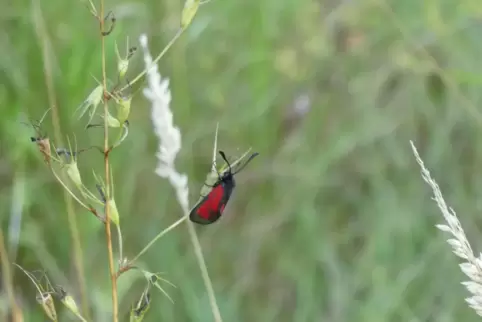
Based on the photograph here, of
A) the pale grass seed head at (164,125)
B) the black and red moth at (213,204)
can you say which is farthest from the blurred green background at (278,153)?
the black and red moth at (213,204)

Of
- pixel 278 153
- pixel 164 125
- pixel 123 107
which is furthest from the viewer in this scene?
pixel 278 153

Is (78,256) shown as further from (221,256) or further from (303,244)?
(303,244)

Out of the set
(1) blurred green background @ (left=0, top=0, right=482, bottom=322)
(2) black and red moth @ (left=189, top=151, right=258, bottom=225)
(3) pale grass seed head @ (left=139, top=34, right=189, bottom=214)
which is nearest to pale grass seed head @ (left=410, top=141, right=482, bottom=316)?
(2) black and red moth @ (left=189, top=151, right=258, bottom=225)

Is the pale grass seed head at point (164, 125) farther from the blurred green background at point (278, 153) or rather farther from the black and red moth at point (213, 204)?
the blurred green background at point (278, 153)

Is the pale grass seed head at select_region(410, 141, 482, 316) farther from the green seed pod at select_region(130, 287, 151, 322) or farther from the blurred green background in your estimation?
the blurred green background

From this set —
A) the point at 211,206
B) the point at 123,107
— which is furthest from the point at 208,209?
the point at 123,107

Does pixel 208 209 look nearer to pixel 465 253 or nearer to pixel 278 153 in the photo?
pixel 465 253
